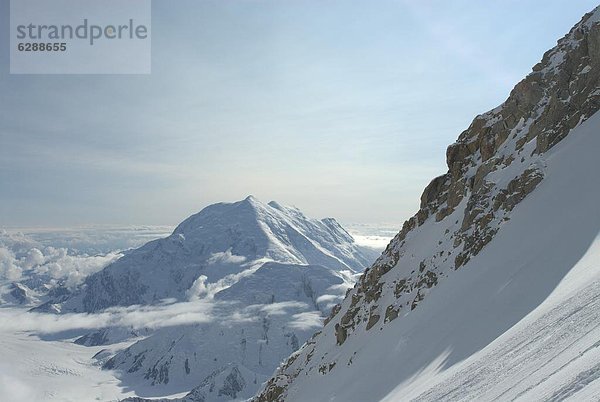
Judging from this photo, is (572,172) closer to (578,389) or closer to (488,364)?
(488,364)

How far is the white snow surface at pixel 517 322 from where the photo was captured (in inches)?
452

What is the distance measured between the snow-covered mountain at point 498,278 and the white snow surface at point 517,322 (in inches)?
3.3

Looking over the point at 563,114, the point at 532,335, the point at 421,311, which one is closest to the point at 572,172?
the point at 563,114

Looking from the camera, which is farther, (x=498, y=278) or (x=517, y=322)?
(x=498, y=278)

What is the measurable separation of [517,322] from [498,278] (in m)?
7.73

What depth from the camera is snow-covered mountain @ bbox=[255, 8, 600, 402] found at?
13250mm

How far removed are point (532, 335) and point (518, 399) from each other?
4.65 metres

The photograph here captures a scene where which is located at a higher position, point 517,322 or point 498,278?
point 498,278

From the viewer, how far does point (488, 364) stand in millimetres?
14516

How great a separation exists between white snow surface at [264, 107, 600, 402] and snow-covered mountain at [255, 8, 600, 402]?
0.27ft

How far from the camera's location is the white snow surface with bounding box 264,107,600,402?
1148 centimetres

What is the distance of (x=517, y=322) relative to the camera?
1814cm

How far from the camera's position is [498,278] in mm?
25422

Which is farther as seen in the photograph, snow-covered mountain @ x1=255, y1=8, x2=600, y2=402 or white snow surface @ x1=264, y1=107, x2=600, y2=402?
snow-covered mountain @ x1=255, y1=8, x2=600, y2=402
